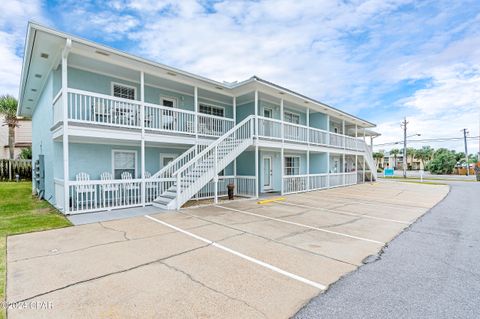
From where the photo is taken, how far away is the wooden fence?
20047mm

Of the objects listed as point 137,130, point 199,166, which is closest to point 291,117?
point 199,166

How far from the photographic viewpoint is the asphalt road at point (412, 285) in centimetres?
286

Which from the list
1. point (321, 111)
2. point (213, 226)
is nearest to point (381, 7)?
A: point (321, 111)

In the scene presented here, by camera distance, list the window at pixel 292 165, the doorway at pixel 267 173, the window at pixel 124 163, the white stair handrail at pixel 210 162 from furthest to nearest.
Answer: the window at pixel 292 165 < the doorway at pixel 267 173 < the window at pixel 124 163 < the white stair handrail at pixel 210 162

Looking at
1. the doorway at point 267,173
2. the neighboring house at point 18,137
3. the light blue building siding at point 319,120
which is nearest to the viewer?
the doorway at point 267,173

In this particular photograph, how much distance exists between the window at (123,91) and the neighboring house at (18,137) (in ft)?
70.9

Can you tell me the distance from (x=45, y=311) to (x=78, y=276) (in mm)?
958

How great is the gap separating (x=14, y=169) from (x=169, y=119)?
18203mm

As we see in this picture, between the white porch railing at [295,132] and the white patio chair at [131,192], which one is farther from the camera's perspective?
the white porch railing at [295,132]

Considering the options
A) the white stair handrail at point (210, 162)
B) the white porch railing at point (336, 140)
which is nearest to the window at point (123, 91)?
the white stair handrail at point (210, 162)

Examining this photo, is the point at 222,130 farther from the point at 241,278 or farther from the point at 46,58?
the point at 241,278

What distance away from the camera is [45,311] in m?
2.87

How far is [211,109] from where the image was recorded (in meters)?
14.9

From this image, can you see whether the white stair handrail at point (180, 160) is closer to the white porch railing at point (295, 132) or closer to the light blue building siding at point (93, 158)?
the light blue building siding at point (93, 158)
